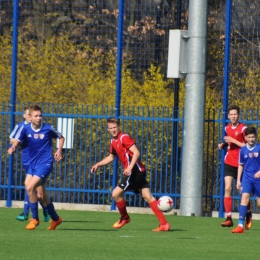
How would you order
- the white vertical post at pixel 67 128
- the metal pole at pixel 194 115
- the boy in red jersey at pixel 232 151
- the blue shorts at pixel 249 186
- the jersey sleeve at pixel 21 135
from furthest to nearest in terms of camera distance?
1. the white vertical post at pixel 67 128
2. the metal pole at pixel 194 115
3. the boy in red jersey at pixel 232 151
4. the jersey sleeve at pixel 21 135
5. the blue shorts at pixel 249 186

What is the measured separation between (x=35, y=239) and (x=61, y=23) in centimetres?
1385

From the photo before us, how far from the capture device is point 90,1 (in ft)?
82.2

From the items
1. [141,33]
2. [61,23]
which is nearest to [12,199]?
[141,33]

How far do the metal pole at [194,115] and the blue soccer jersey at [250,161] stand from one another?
326cm

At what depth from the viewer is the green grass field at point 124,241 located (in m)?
9.63

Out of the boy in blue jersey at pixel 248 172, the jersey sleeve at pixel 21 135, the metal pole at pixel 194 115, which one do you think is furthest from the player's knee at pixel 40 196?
the metal pole at pixel 194 115

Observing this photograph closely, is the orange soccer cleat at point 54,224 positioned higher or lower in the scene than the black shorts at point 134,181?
lower

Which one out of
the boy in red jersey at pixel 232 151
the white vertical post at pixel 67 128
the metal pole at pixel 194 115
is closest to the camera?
the boy in red jersey at pixel 232 151

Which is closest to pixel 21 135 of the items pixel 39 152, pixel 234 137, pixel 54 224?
pixel 39 152

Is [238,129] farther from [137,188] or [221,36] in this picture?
[221,36]

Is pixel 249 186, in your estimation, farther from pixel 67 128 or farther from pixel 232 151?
pixel 67 128

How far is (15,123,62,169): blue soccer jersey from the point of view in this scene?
493 inches

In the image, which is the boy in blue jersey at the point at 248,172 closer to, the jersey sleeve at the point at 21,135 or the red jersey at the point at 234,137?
the red jersey at the point at 234,137

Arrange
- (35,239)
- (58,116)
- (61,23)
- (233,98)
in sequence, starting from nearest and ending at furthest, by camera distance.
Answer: (35,239)
(58,116)
(233,98)
(61,23)
